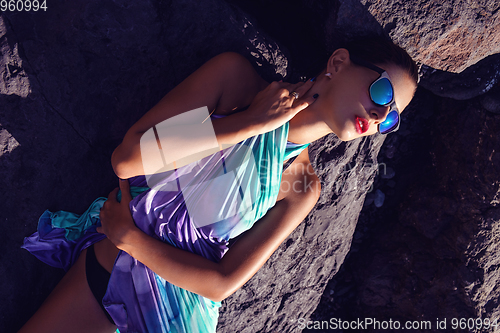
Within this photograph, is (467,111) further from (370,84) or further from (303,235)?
(303,235)

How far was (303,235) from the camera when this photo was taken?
8.37 feet

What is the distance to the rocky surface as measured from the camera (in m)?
1.78

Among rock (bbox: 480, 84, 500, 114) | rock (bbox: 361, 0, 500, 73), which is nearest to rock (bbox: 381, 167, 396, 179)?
rock (bbox: 480, 84, 500, 114)

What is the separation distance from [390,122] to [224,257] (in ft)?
3.84

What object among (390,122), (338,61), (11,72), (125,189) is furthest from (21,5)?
(390,122)

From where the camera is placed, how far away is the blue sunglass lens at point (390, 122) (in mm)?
1575

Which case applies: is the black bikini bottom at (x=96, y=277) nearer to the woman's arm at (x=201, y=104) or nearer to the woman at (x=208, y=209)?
the woman at (x=208, y=209)

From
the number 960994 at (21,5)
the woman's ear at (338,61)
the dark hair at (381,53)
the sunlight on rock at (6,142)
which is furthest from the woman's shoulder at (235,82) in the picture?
the sunlight on rock at (6,142)

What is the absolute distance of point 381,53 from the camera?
5.44 feet

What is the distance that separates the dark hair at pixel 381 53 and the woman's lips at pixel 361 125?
0.35 m

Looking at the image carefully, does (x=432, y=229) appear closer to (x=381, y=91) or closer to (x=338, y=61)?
(x=381, y=91)

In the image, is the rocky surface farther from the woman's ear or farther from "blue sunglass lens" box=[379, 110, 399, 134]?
"blue sunglass lens" box=[379, 110, 399, 134]

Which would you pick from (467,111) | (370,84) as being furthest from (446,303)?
(370,84)

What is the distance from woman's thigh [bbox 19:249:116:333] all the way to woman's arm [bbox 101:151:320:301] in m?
0.36
